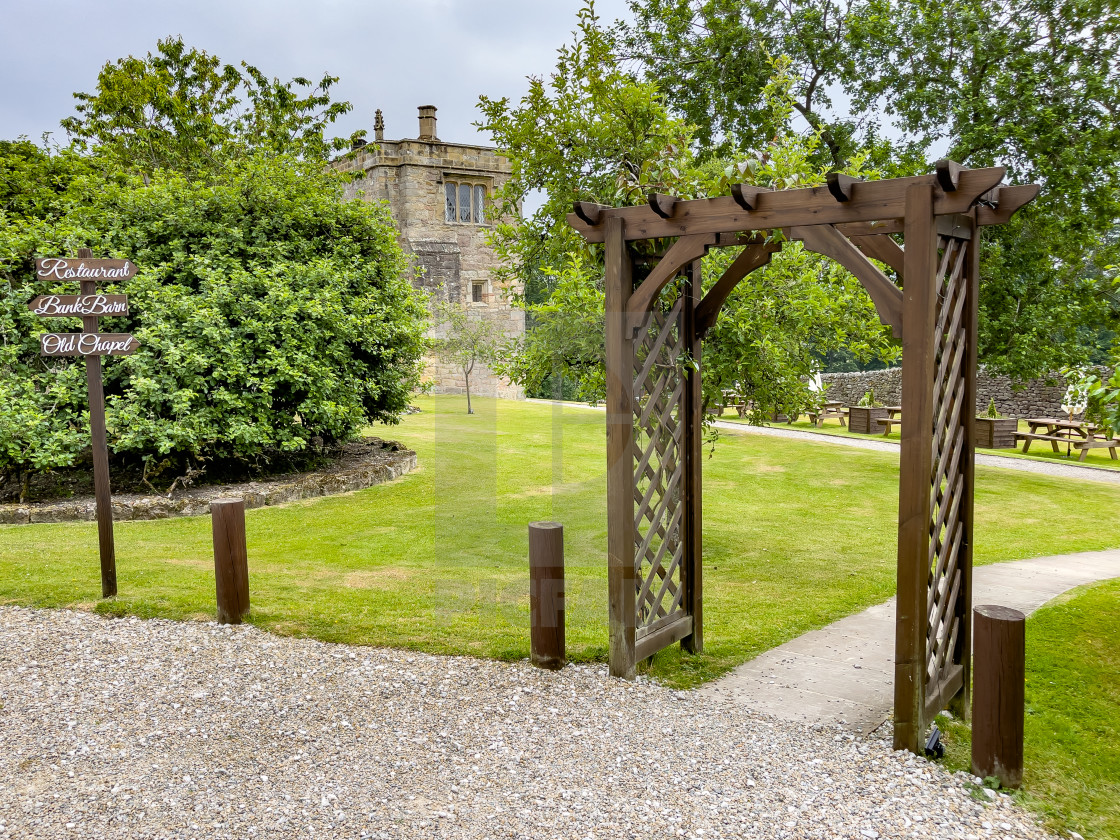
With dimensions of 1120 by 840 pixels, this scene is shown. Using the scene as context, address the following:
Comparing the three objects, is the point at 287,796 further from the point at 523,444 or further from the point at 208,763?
the point at 523,444

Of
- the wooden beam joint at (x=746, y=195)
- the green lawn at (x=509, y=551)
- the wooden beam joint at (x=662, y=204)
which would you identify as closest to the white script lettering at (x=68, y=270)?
the green lawn at (x=509, y=551)

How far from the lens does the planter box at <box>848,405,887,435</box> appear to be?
21.3m

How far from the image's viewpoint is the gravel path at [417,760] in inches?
141

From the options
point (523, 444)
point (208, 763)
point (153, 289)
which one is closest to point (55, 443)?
point (153, 289)

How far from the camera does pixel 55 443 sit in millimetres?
9969

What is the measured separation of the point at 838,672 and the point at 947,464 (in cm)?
168

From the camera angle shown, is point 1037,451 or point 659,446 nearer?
point 659,446

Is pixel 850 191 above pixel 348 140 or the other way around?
the other way around

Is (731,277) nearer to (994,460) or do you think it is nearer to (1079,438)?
(994,460)

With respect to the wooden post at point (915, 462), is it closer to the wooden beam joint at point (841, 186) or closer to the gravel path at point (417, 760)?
the wooden beam joint at point (841, 186)

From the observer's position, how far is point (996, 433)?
18422mm

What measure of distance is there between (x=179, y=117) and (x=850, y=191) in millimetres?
20646

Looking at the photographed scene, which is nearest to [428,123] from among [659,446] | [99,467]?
[99,467]

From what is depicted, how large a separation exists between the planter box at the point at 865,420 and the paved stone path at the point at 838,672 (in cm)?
1417
